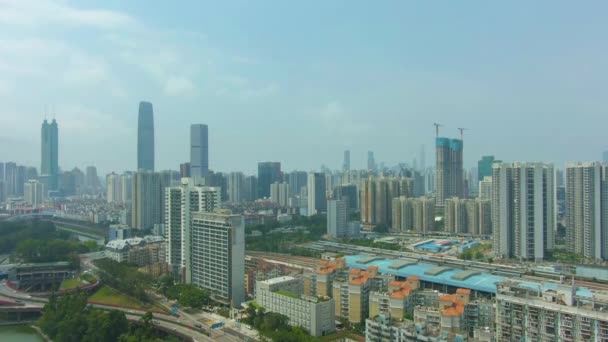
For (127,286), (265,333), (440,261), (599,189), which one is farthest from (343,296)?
(599,189)

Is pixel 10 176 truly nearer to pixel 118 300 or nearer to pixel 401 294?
pixel 118 300

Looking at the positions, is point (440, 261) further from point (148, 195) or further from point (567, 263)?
point (148, 195)

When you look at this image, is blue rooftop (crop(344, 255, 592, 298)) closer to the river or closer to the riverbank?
the riverbank

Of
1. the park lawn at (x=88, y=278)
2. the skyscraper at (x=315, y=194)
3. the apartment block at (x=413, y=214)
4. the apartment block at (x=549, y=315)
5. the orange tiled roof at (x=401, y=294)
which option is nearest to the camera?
the apartment block at (x=549, y=315)

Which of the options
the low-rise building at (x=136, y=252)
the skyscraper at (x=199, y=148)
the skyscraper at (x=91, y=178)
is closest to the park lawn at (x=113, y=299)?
the low-rise building at (x=136, y=252)

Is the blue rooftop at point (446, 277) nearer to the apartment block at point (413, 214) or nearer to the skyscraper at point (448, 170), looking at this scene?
the apartment block at point (413, 214)
